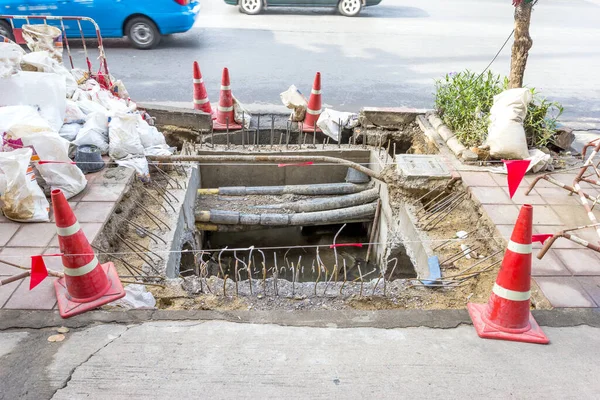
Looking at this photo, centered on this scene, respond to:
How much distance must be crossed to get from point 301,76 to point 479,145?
465cm

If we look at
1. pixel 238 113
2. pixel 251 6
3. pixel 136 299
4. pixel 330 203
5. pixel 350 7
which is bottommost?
pixel 330 203

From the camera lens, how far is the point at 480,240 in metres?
3.96

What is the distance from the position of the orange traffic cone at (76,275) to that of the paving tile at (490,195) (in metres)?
3.14

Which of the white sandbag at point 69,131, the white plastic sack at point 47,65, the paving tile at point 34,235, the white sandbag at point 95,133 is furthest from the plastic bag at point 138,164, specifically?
the white plastic sack at point 47,65

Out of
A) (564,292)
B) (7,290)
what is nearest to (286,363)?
(7,290)

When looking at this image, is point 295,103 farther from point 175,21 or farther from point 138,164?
point 175,21

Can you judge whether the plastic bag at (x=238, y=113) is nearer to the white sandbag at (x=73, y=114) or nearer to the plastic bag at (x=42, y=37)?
the white sandbag at (x=73, y=114)

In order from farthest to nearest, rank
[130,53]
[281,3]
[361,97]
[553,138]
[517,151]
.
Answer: [281,3]
[130,53]
[361,97]
[553,138]
[517,151]

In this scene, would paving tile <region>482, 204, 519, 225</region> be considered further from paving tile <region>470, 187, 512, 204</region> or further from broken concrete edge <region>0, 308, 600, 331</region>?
broken concrete edge <region>0, 308, 600, 331</region>

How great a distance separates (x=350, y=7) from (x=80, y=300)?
43.8 feet

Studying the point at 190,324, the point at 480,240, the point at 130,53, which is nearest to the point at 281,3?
the point at 130,53

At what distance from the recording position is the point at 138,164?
15.3ft

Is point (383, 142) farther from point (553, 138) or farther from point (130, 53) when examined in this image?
point (130, 53)

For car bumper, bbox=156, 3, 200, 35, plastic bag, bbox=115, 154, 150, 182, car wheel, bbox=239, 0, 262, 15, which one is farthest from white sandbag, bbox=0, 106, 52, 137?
car wheel, bbox=239, 0, 262, 15
